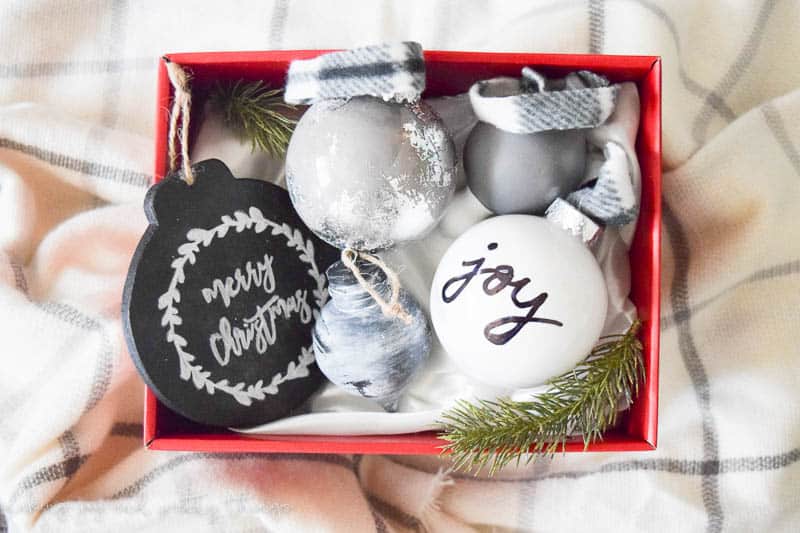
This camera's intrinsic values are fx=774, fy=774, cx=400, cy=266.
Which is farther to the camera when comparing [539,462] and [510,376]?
[539,462]

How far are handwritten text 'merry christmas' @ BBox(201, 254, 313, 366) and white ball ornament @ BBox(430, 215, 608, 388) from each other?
0.15 meters

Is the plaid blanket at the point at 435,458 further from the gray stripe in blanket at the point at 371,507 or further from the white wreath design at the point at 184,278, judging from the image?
the white wreath design at the point at 184,278

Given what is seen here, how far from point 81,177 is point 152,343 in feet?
0.87

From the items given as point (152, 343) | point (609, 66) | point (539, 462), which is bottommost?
point (539, 462)

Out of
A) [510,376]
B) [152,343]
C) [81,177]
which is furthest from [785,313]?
[81,177]

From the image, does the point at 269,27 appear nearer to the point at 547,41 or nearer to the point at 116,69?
the point at 116,69

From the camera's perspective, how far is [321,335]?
65cm

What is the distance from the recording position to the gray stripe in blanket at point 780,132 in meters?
0.74

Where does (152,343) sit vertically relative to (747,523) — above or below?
above

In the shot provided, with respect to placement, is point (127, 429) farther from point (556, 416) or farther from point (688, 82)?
point (688, 82)

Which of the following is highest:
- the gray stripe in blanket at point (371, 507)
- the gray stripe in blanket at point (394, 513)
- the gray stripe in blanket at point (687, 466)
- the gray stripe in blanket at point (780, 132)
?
the gray stripe in blanket at point (780, 132)

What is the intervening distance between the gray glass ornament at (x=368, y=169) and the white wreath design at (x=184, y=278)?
0.07 metres

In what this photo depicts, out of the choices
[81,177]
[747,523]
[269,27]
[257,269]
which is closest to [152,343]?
[257,269]

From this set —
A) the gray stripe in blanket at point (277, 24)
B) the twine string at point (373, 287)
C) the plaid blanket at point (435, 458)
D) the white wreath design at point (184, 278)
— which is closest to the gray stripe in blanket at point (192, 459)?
the plaid blanket at point (435, 458)
